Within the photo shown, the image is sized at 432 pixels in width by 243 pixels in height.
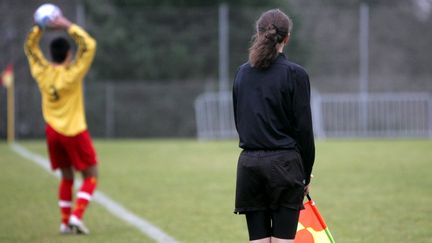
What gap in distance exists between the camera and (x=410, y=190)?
1034 centimetres

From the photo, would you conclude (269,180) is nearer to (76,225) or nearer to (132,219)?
(76,225)

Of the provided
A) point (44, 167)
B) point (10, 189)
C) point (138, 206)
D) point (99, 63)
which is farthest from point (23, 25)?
point (138, 206)

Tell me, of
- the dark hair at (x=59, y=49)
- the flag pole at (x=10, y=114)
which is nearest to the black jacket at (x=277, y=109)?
the dark hair at (x=59, y=49)

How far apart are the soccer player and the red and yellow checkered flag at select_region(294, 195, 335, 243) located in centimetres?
328

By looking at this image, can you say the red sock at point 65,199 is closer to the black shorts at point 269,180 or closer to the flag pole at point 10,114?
the black shorts at point 269,180

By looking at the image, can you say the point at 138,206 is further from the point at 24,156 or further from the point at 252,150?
the point at 24,156

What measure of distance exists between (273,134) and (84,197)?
383 cm

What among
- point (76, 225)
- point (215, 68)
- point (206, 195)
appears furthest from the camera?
point (215, 68)

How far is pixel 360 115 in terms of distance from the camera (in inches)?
890

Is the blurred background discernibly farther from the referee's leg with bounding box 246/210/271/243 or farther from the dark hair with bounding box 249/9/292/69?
the dark hair with bounding box 249/9/292/69

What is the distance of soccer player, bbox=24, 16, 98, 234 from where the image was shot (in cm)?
773

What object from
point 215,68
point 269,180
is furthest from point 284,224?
point 215,68

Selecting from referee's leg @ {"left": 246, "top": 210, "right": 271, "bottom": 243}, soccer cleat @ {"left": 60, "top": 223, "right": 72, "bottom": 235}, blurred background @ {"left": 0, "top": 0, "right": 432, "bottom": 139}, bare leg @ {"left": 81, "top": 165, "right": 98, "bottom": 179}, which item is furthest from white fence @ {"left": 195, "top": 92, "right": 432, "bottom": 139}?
referee's leg @ {"left": 246, "top": 210, "right": 271, "bottom": 243}

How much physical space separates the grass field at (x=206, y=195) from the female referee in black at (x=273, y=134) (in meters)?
2.46
